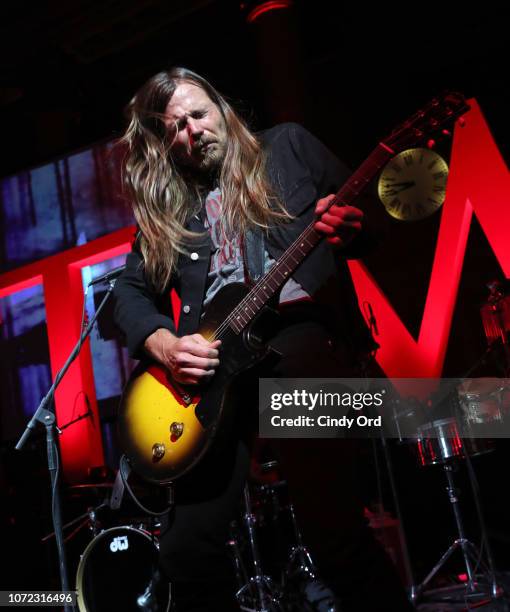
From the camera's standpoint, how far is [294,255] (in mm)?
1684

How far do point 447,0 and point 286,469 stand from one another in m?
5.27

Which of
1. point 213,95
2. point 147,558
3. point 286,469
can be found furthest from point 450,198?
point 286,469

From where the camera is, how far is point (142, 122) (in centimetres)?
230

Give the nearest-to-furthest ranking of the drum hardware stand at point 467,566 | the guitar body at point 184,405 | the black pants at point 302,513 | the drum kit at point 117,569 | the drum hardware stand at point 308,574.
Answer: the black pants at point 302,513 < the guitar body at point 184,405 < the drum hardware stand at point 467,566 < the drum hardware stand at point 308,574 < the drum kit at point 117,569

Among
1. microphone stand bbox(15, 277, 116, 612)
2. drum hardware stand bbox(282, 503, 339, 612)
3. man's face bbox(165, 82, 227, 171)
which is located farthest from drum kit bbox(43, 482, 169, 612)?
man's face bbox(165, 82, 227, 171)

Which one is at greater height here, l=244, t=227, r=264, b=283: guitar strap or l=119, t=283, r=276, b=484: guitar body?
l=244, t=227, r=264, b=283: guitar strap

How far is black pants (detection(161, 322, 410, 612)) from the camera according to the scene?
1.31 metres

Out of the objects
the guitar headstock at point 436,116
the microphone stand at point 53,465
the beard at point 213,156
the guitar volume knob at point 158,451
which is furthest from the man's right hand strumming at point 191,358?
the microphone stand at point 53,465

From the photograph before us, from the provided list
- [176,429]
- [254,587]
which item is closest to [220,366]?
[176,429]

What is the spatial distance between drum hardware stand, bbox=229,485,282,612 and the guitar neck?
7.67 ft

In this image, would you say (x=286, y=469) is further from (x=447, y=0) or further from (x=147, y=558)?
(x=447, y=0)

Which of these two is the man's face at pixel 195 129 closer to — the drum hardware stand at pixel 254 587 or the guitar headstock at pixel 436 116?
the guitar headstock at pixel 436 116

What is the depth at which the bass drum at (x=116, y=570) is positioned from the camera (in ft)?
11.8

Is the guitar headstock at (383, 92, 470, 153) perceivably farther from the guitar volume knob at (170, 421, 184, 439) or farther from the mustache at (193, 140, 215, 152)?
the guitar volume knob at (170, 421, 184, 439)
